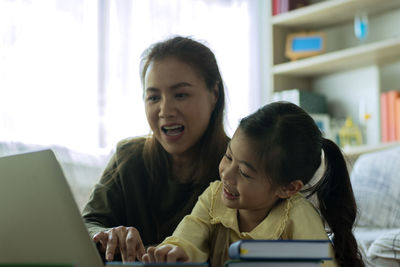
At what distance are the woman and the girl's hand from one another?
0.48 m

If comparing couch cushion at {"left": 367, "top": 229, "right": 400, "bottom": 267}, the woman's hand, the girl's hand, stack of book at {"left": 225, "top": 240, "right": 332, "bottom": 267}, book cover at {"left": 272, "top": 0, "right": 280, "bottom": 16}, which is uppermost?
book cover at {"left": 272, "top": 0, "right": 280, "bottom": 16}

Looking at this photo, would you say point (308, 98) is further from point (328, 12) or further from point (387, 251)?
point (387, 251)

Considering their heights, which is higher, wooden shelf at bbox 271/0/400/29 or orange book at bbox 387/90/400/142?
wooden shelf at bbox 271/0/400/29

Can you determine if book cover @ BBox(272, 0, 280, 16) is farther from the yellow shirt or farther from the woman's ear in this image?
the yellow shirt

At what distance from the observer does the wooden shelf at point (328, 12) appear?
3.34 metres

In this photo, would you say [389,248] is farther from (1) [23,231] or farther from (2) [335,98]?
(2) [335,98]

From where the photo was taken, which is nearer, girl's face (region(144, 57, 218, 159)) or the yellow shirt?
the yellow shirt

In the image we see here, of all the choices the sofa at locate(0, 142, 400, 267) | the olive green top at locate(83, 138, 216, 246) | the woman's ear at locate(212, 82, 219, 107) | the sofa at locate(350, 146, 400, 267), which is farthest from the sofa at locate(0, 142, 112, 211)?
the sofa at locate(350, 146, 400, 267)

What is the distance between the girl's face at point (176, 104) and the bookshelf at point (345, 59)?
191 centimetres

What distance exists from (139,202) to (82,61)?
5.61 ft

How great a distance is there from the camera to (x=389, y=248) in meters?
1.66

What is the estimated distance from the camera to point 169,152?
152cm

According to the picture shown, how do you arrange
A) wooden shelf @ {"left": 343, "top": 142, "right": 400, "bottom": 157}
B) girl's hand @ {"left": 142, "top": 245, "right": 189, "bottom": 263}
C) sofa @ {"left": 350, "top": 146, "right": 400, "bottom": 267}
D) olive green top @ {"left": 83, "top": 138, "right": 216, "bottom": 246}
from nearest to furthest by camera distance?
girl's hand @ {"left": 142, "top": 245, "right": 189, "bottom": 263} < olive green top @ {"left": 83, "top": 138, "right": 216, "bottom": 246} < sofa @ {"left": 350, "top": 146, "right": 400, "bottom": 267} < wooden shelf @ {"left": 343, "top": 142, "right": 400, "bottom": 157}

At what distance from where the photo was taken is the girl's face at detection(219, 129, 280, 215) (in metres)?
1.08
